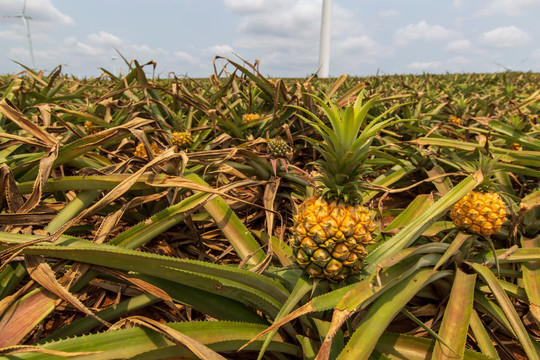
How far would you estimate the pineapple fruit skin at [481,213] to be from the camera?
138 cm

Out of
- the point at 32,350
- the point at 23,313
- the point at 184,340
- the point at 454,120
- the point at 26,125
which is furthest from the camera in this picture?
the point at 454,120

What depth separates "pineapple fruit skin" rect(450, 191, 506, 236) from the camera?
1.38 metres

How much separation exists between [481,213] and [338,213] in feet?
2.53

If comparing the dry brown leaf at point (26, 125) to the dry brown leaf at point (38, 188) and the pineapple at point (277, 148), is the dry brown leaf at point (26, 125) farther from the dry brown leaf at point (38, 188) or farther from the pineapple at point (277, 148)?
the pineapple at point (277, 148)

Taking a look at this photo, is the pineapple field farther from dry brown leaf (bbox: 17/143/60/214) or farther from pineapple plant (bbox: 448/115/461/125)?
pineapple plant (bbox: 448/115/461/125)

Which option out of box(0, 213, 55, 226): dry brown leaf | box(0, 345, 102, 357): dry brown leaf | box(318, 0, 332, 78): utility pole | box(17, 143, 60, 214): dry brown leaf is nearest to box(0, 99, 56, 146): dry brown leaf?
box(17, 143, 60, 214): dry brown leaf

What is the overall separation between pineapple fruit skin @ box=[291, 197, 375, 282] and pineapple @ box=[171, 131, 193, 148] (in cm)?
160

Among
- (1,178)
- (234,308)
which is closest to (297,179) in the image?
(234,308)

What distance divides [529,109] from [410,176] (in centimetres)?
257

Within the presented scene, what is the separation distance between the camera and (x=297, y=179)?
214 cm

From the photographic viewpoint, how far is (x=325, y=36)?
12633mm

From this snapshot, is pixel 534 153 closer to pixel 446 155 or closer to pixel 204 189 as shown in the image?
pixel 446 155

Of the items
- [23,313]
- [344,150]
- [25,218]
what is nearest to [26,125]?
[25,218]

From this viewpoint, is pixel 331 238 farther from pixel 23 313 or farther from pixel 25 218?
pixel 25 218
